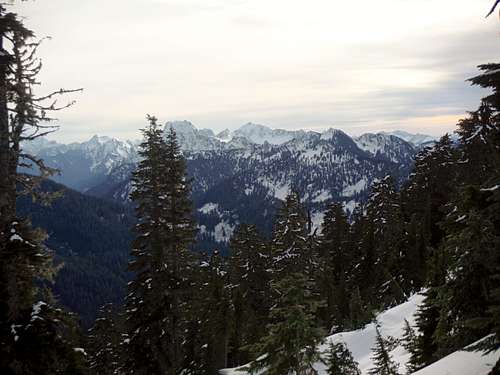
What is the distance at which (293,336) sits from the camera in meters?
13.1

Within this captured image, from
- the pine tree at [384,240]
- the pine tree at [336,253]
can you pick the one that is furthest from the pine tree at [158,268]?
the pine tree at [336,253]

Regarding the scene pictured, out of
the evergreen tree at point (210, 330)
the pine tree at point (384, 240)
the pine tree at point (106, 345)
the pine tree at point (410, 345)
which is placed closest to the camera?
the pine tree at point (410, 345)

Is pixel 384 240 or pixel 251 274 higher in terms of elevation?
pixel 384 240

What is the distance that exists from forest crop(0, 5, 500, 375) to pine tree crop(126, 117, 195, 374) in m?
0.06

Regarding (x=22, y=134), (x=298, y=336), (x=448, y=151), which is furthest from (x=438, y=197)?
(x=22, y=134)

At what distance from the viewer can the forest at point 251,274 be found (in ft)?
33.5

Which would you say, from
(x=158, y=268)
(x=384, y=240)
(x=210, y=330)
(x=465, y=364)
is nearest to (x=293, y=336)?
(x=465, y=364)

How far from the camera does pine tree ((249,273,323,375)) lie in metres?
12.8

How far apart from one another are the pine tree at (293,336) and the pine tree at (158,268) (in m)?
9.44

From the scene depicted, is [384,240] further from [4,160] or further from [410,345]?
[4,160]

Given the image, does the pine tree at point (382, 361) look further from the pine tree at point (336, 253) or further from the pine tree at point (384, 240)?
the pine tree at point (336, 253)

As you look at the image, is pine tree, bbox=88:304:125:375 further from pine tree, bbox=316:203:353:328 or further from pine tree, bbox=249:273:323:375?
pine tree, bbox=249:273:323:375

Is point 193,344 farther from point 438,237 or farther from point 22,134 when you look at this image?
point 22,134

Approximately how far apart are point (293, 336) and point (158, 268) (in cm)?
1072
